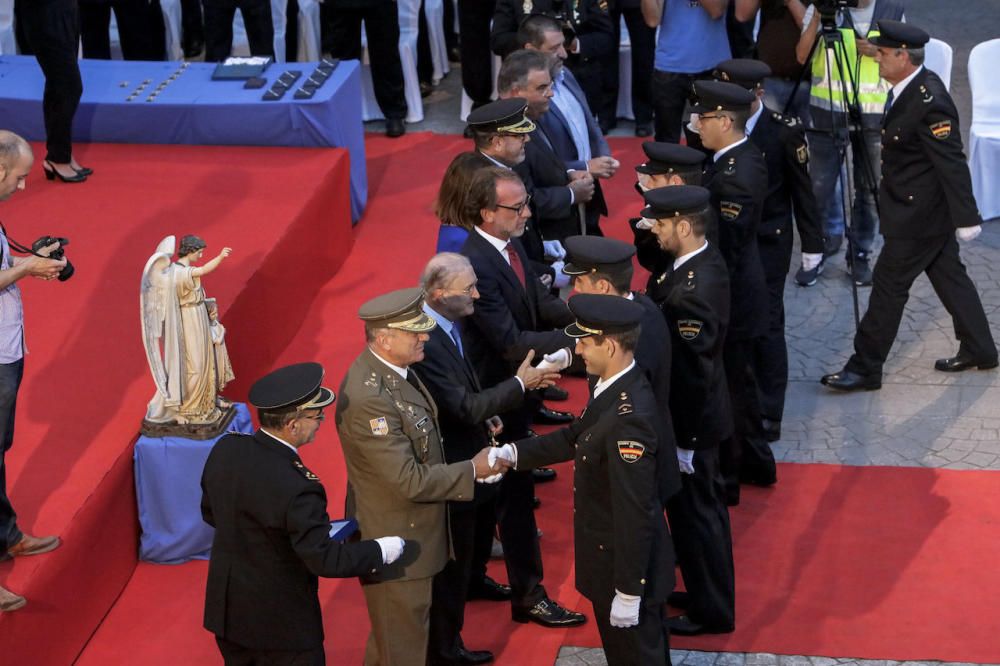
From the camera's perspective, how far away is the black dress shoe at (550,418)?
20.1ft

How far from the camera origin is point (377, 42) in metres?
8.73

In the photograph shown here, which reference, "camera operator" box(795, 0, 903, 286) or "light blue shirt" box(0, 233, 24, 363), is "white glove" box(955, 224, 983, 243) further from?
"light blue shirt" box(0, 233, 24, 363)

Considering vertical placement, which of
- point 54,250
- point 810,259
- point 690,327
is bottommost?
point 810,259

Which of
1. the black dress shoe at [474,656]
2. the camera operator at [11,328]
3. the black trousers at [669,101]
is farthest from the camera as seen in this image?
the black trousers at [669,101]

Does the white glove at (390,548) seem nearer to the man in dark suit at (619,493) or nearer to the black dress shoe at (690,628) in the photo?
the man in dark suit at (619,493)

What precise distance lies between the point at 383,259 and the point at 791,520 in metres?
2.77

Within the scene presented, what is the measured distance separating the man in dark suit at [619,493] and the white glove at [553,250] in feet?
6.43

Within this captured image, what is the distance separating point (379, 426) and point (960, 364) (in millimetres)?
3745

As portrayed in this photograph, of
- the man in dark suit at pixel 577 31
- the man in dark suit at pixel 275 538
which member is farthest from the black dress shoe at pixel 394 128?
the man in dark suit at pixel 275 538

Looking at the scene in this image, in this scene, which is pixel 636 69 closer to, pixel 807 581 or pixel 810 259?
pixel 810 259

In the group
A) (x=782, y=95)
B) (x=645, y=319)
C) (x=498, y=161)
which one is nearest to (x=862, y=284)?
(x=782, y=95)

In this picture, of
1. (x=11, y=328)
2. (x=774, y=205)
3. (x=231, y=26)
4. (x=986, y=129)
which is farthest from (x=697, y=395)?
(x=231, y=26)

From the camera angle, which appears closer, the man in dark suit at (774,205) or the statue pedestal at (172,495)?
the statue pedestal at (172,495)

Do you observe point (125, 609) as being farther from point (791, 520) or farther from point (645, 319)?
point (791, 520)
